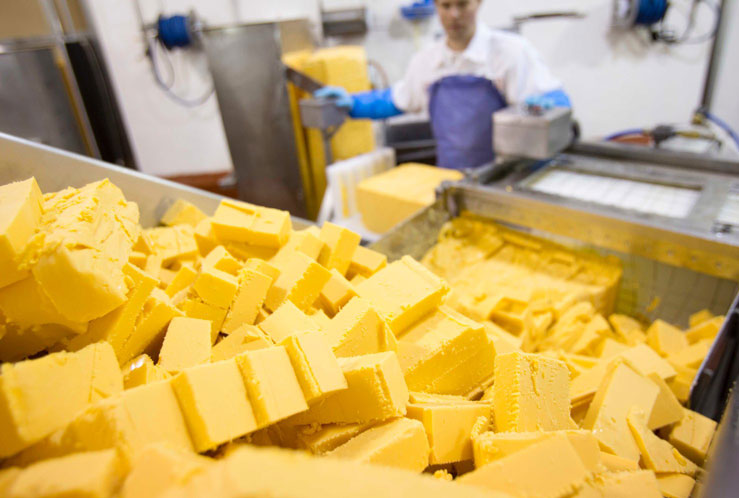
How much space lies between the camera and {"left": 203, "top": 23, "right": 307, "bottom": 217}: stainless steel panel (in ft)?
12.3

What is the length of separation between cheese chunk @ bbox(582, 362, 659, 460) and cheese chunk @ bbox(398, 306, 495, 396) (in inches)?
13.5

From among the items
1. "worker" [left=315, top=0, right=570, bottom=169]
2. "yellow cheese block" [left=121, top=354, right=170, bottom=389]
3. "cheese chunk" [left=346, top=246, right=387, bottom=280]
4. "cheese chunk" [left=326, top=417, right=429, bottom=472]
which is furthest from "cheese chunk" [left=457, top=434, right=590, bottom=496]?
"worker" [left=315, top=0, right=570, bottom=169]

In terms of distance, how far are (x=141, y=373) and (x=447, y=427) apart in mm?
808

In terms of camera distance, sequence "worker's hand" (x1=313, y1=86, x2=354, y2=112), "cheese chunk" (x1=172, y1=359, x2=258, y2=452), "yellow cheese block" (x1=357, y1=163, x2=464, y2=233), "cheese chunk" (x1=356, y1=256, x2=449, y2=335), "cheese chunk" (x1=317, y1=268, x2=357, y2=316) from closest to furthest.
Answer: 1. "cheese chunk" (x1=172, y1=359, x2=258, y2=452)
2. "cheese chunk" (x1=356, y1=256, x2=449, y2=335)
3. "cheese chunk" (x1=317, y1=268, x2=357, y2=316)
4. "yellow cheese block" (x1=357, y1=163, x2=464, y2=233)
5. "worker's hand" (x1=313, y1=86, x2=354, y2=112)

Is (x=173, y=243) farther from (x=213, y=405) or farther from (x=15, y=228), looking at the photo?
(x=213, y=405)

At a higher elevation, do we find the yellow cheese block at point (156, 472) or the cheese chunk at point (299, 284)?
the yellow cheese block at point (156, 472)

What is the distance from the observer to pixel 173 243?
5.98 feet

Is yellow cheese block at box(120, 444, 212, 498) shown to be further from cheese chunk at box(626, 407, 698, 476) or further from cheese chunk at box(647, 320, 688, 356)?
cheese chunk at box(647, 320, 688, 356)

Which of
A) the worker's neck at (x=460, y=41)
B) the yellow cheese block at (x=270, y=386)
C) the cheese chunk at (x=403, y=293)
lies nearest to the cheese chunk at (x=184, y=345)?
the yellow cheese block at (x=270, y=386)

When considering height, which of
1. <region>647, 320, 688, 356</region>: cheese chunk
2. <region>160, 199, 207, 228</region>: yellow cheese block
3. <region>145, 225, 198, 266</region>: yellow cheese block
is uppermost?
<region>160, 199, 207, 228</region>: yellow cheese block

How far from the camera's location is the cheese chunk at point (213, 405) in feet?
3.12

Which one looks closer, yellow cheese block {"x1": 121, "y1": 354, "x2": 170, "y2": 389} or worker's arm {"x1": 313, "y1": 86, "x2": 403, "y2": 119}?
yellow cheese block {"x1": 121, "y1": 354, "x2": 170, "y2": 389}

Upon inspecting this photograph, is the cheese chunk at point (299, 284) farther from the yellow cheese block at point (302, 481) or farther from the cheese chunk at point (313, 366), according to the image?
the yellow cheese block at point (302, 481)

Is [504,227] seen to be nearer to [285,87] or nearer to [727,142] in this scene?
[285,87]
